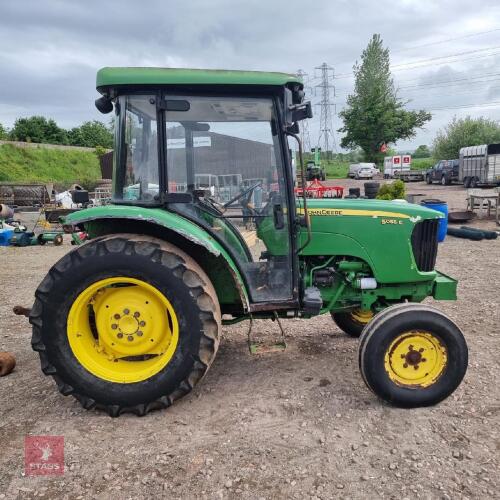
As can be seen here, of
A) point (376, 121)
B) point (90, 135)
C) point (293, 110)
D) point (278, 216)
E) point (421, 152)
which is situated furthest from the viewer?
point (421, 152)

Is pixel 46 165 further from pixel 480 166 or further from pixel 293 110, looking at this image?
pixel 293 110

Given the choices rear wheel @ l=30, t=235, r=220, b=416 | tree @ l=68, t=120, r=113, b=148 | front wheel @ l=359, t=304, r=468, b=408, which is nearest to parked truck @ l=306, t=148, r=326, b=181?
front wheel @ l=359, t=304, r=468, b=408

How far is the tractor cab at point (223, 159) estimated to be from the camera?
339cm

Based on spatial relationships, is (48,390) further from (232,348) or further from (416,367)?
(416,367)

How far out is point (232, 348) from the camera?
4625 mm

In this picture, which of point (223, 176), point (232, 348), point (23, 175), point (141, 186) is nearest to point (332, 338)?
point (232, 348)

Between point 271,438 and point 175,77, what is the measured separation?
249cm

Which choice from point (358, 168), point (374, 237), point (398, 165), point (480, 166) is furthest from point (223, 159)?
point (358, 168)

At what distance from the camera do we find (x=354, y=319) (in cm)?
479

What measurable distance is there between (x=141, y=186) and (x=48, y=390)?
1791 millimetres

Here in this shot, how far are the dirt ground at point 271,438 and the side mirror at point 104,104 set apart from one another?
220cm

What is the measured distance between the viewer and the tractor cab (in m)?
3.39

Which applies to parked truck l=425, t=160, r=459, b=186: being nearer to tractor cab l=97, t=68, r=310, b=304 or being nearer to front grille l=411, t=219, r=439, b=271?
front grille l=411, t=219, r=439, b=271

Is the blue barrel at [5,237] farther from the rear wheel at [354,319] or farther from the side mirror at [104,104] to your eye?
the rear wheel at [354,319]
